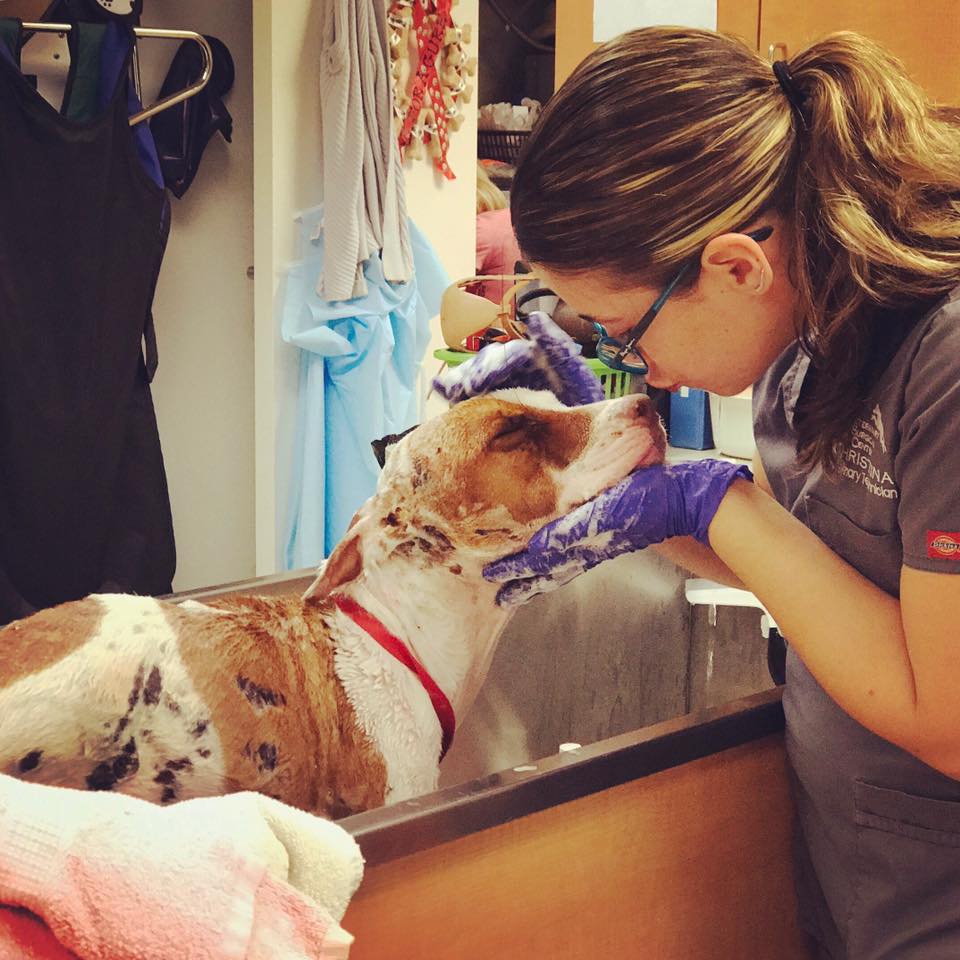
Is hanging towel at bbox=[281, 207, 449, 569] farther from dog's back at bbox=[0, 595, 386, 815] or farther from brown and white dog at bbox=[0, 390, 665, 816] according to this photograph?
dog's back at bbox=[0, 595, 386, 815]

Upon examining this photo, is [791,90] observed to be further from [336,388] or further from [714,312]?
[336,388]

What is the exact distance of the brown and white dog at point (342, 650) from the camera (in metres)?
1.05

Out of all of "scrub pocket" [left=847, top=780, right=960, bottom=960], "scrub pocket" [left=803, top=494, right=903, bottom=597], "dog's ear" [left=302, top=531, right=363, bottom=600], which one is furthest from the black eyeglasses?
"scrub pocket" [left=847, top=780, right=960, bottom=960]

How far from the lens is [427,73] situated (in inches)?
121

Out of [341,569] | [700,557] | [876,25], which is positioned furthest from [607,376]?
[341,569]

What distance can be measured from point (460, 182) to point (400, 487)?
2237mm

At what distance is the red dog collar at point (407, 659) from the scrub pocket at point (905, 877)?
1.45 ft

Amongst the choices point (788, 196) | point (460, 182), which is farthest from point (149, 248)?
point (788, 196)

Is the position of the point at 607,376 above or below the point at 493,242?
below

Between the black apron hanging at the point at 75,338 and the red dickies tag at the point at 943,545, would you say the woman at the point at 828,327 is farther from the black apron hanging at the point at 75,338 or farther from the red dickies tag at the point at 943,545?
the black apron hanging at the point at 75,338

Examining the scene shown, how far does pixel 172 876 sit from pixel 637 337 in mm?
660

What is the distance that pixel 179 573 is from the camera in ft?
11.1

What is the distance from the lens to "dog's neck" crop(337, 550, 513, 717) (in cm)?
124

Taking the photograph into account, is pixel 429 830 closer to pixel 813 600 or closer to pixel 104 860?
pixel 104 860
